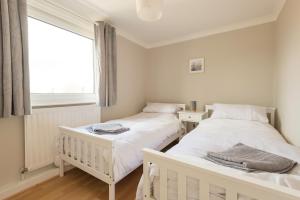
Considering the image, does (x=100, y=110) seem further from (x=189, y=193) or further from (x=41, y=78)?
(x=189, y=193)

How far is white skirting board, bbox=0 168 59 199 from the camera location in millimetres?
1532

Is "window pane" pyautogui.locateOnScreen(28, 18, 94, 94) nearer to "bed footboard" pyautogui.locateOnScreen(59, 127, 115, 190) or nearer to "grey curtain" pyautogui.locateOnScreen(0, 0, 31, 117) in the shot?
"grey curtain" pyautogui.locateOnScreen(0, 0, 31, 117)

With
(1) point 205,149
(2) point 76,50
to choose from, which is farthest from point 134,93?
(1) point 205,149

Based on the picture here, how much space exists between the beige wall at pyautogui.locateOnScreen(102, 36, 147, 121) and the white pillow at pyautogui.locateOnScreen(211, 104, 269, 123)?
1.68m

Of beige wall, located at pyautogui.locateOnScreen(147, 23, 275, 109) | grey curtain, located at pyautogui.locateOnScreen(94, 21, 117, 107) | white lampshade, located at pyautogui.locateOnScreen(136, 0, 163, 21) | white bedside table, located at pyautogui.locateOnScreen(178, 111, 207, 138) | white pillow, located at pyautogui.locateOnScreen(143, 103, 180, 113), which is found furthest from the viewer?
white pillow, located at pyautogui.locateOnScreen(143, 103, 180, 113)

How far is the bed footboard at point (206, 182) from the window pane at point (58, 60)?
1.68 metres

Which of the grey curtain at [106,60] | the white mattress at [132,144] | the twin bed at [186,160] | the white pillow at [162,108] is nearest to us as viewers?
the twin bed at [186,160]

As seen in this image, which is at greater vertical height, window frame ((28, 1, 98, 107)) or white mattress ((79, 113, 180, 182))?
window frame ((28, 1, 98, 107))

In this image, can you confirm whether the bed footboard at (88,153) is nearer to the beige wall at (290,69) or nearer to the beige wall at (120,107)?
the beige wall at (120,107)

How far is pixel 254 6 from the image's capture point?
2.18 m

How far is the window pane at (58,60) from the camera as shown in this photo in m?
1.84

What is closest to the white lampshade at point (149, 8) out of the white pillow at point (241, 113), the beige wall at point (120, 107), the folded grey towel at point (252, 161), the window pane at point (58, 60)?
the folded grey towel at point (252, 161)

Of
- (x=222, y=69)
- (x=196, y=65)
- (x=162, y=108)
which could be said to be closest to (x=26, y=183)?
(x=162, y=108)

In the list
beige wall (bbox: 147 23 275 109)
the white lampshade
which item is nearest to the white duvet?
beige wall (bbox: 147 23 275 109)
